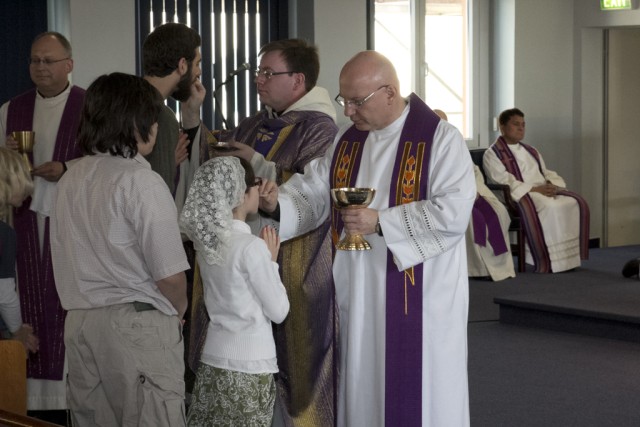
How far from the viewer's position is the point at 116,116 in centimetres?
280

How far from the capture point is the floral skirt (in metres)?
3.27

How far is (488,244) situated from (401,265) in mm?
5592

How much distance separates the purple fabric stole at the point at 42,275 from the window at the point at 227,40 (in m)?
3.92

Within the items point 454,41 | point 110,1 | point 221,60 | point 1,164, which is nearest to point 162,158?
point 1,164

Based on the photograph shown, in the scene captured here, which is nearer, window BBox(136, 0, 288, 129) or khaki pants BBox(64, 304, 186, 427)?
khaki pants BBox(64, 304, 186, 427)

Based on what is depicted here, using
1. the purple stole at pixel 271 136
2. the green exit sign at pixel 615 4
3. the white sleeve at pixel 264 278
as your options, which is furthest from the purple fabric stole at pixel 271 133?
the green exit sign at pixel 615 4

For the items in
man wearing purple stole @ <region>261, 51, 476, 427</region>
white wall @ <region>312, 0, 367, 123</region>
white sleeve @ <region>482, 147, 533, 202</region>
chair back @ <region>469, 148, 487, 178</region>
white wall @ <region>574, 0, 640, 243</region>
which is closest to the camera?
man wearing purple stole @ <region>261, 51, 476, 427</region>

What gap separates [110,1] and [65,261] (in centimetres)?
536

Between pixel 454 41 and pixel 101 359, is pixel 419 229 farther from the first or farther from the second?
pixel 454 41

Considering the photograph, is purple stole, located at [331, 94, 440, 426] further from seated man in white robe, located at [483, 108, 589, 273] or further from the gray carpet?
seated man in white robe, located at [483, 108, 589, 273]

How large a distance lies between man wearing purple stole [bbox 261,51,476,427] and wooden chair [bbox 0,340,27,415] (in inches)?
49.8

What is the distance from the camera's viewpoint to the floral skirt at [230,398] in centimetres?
327

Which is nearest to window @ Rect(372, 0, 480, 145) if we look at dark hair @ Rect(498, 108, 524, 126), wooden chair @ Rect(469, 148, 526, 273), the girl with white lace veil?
dark hair @ Rect(498, 108, 524, 126)

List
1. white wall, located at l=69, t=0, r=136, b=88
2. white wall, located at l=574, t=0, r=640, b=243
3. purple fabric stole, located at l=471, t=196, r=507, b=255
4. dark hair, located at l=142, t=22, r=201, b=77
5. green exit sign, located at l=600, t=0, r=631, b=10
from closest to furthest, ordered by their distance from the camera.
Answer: dark hair, located at l=142, t=22, r=201, b=77 → white wall, located at l=69, t=0, r=136, b=88 → purple fabric stole, located at l=471, t=196, r=507, b=255 → green exit sign, located at l=600, t=0, r=631, b=10 → white wall, located at l=574, t=0, r=640, b=243
